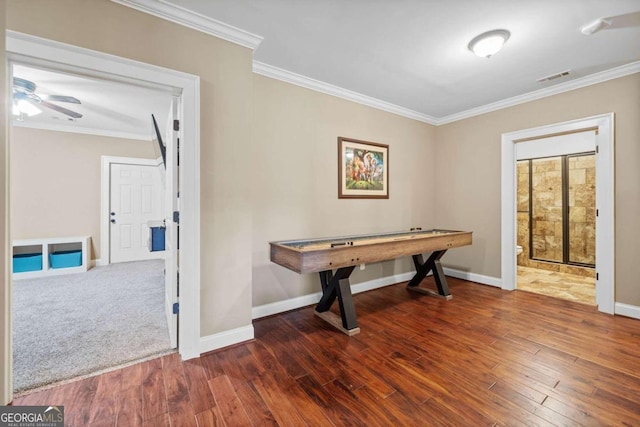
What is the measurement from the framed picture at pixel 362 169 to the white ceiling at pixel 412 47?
2.11ft

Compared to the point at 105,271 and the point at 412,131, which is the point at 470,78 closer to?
the point at 412,131

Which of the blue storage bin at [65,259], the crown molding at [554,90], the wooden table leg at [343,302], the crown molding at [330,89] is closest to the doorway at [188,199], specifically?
the crown molding at [330,89]

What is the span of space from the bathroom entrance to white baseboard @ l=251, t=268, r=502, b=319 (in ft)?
2.49

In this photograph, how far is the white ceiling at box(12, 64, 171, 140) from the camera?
306 centimetres

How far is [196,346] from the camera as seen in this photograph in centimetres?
211

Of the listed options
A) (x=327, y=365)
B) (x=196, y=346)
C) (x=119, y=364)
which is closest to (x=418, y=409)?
(x=327, y=365)

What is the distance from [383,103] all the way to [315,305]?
2.86 m

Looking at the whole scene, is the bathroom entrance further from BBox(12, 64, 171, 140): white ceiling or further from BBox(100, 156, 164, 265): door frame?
BBox(100, 156, 164, 265): door frame

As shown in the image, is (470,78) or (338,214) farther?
(338,214)

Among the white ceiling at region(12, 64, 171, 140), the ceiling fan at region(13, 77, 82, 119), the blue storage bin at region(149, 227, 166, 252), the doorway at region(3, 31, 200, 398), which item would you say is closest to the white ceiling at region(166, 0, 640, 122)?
the doorway at region(3, 31, 200, 398)

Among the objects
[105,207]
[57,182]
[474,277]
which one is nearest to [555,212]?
[474,277]

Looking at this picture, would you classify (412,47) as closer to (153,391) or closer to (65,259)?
(153,391)

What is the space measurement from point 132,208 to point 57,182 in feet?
3.86

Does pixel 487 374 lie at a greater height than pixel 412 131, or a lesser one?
lesser
